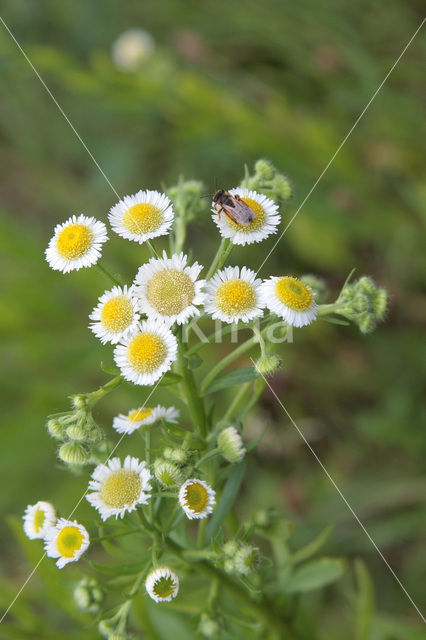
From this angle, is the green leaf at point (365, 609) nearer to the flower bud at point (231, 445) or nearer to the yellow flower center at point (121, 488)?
the flower bud at point (231, 445)

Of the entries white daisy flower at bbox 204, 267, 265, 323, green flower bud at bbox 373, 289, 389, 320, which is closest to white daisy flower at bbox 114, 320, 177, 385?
white daisy flower at bbox 204, 267, 265, 323

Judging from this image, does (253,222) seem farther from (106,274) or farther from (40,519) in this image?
(40,519)

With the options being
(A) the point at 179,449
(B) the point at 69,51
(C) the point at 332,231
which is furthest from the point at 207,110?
(A) the point at 179,449

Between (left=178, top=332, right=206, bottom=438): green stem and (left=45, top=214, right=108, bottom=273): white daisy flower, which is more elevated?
(left=45, top=214, right=108, bottom=273): white daisy flower

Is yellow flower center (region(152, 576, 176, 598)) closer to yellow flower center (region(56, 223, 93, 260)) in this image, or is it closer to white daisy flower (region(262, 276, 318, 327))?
white daisy flower (region(262, 276, 318, 327))

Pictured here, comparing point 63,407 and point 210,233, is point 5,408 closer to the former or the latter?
point 63,407

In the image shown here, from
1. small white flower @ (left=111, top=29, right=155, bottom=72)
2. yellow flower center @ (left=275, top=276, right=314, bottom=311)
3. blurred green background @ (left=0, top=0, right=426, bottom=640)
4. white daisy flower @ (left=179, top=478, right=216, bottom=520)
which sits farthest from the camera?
small white flower @ (left=111, top=29, right=155, bottom=72)

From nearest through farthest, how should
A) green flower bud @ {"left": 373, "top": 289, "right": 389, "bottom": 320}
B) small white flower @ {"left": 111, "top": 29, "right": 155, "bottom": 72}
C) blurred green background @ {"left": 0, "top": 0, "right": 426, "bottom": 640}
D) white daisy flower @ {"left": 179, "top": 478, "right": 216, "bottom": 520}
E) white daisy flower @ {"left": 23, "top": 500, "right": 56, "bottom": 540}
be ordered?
white daisy flower @ {"left": 179, "top": 478, "right": 216, "bottom": 520}, white daisy flower @ {"left": 23, "top": 500, "right": 56, "bottom": 540}, green flower bud @ {"left": 373, "top": 289, "right": 389, "bottom": 320}, blurred green background @ {"left": 0, "top": 0, "right": 426, "bottom": 640}, small white flower @ {"left": 111, "top": 29, "right": 155, "bottom": 72}

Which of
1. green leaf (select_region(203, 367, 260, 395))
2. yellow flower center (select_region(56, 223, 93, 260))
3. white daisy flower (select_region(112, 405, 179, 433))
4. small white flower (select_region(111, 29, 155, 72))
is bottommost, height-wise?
white daisy flower (select_region(112, 405, 179, 433))
